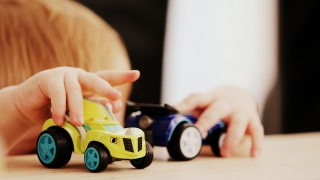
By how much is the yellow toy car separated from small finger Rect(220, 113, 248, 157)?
28 centimetres

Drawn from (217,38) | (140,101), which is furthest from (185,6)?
(140,101)

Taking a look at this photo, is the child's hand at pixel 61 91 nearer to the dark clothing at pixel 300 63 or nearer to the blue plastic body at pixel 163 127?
the blue plastic body at pixel 163 127

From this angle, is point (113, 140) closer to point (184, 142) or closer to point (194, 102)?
point (184, 142)

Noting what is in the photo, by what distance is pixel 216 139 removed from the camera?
0.84 m

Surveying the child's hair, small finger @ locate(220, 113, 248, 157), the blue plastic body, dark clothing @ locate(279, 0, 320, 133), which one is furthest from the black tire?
dark clothing @ locate(279, 0, 320, 133)

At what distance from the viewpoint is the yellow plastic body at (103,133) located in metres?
0.54

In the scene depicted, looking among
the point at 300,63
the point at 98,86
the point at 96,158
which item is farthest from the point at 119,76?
the point at 300,63

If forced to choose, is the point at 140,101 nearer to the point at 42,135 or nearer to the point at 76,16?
the point at 76,16

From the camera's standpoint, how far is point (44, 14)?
1.26m

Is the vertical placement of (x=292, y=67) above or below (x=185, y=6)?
below

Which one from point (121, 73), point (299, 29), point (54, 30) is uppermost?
point (299, 29)

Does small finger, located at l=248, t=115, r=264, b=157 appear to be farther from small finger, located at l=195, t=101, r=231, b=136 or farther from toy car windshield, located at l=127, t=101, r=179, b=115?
toy car windshield, located at l=127, t=101, r=179, b=115

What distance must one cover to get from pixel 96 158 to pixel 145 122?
0.76 feet

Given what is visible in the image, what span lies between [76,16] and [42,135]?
2.67 feet
